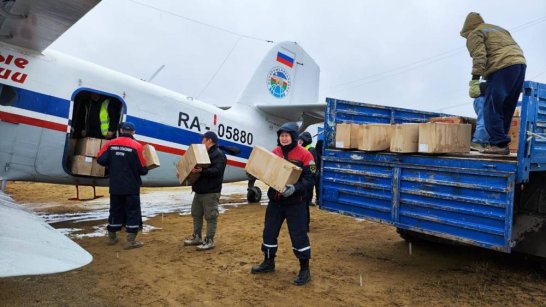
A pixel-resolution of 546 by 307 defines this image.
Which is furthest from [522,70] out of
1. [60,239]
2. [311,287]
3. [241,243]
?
[60,239]

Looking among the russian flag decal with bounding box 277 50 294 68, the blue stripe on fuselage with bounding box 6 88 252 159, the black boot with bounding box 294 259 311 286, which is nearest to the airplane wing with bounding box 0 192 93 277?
the black boot with bounding box 294 259 311 286

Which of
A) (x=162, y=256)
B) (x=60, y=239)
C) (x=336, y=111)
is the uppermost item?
(x=336, y=111)

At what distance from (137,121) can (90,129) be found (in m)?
0.83

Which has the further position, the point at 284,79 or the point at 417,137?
the point at 284,79

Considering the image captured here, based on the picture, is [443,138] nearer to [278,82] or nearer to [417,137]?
[417,137]

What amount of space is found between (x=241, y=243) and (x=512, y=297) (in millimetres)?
3633

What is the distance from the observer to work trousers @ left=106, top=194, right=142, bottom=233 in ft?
18.5

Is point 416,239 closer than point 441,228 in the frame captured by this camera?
No

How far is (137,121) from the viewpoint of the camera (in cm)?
738

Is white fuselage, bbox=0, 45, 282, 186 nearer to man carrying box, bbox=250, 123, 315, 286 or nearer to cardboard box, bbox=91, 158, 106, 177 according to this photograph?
cardboard box, bbox=91, 158, 106, 177

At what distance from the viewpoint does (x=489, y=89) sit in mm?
4555

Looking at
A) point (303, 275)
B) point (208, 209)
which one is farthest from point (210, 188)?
point (303, 275)

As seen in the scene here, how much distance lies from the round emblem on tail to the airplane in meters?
0.85

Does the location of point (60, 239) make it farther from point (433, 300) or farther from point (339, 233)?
point (339, 233)
